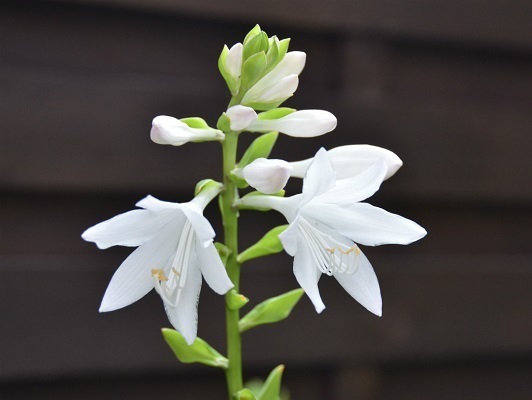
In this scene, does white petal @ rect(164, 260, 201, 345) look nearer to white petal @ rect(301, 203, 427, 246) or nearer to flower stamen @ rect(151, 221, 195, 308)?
flower stamen @ rect(151, 221, 195, 308)

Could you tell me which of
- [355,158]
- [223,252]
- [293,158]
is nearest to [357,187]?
[355,158]

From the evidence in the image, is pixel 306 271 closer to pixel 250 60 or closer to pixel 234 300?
pixel 234 300

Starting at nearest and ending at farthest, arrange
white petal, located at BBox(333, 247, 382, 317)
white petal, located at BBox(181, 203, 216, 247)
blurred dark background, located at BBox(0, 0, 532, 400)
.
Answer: white petal, located at BBox(181, 203, 216, 247) < white petal, located at BBox(333, 247, 382, 317) < blurred dark background, located at BBox(0, 0, 532, 400)

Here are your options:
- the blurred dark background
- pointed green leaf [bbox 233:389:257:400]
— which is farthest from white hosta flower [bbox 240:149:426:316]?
the blurred dark background

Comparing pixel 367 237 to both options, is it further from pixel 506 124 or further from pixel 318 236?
pixel 506 124

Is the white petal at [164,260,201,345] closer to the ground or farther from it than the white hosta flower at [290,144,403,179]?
closer to the ground

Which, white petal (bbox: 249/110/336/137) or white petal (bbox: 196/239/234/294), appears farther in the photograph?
white petal (bbox: 249/110/336/137)

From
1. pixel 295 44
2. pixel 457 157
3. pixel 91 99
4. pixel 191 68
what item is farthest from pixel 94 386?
pixel 457 157
